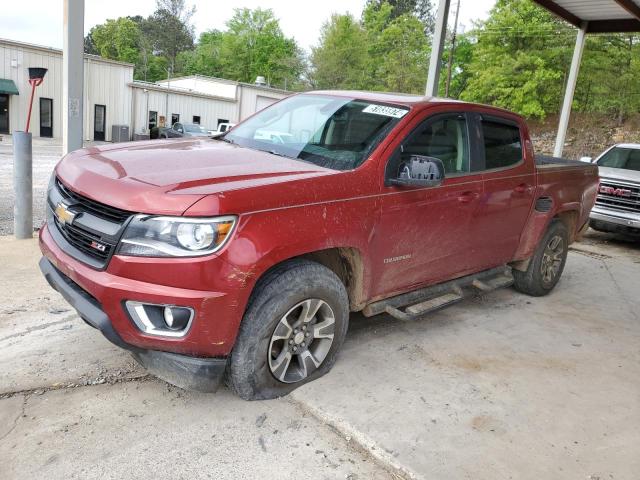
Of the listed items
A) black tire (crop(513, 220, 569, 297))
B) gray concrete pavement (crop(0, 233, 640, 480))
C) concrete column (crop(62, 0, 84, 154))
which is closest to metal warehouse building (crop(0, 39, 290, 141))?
concrete column (crop(62, 0, 84, 154))

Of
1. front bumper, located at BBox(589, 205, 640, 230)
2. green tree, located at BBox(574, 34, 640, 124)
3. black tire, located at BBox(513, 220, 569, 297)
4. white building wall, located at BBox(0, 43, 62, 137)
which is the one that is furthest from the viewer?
green tree, located at BBox(574, 34, 640, 124)

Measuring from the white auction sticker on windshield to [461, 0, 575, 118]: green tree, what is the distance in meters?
30.2

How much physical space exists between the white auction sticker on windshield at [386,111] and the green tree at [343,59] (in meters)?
48.9

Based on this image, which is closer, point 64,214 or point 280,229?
point 280,229

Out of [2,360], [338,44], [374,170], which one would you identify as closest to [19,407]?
[2,360]

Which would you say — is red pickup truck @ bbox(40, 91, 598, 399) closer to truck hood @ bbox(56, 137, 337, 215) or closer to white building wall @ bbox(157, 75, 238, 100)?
truck hood @ bbox(56, 137, 337, 215)

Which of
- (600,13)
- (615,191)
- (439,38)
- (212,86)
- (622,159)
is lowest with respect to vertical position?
(615,191)

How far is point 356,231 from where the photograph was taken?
10.7ft

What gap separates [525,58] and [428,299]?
101 feet

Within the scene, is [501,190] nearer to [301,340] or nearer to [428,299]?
[428,299]

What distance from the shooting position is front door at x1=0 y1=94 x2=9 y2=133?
28594 millimetres

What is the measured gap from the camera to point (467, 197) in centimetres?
412

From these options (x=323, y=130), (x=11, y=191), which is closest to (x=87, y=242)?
(x=323, y=130)

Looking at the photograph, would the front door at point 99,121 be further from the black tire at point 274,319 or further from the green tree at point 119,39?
the green tree at point 119,39
